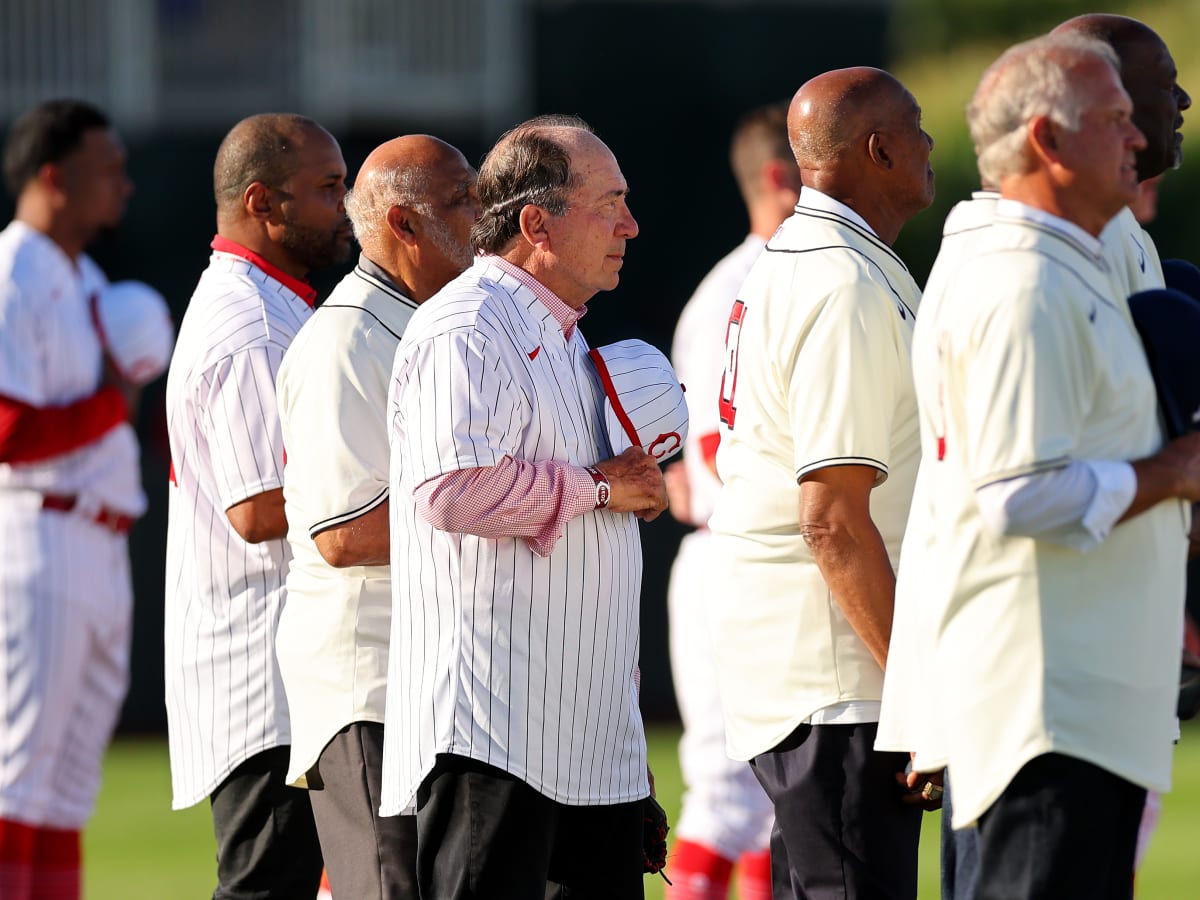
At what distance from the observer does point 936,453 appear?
3.63 metres

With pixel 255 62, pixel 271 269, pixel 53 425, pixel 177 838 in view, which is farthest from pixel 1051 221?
pixel 255 62

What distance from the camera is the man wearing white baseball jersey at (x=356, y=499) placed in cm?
448

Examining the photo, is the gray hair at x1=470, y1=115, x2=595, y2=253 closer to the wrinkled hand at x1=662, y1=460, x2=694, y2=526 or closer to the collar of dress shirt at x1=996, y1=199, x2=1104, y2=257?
the collar of dress shirt at x1=996, y1=199, x2=1104, y2=257

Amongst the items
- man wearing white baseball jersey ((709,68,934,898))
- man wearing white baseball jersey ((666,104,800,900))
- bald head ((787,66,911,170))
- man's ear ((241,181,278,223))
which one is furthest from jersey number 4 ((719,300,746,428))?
man wearing white baseball jersey ((666,104,800,900))

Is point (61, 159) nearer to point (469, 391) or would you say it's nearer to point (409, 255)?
point (409, 255)

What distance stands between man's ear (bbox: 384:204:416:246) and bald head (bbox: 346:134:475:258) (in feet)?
0.04

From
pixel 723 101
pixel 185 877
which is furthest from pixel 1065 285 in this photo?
pixel 723 101

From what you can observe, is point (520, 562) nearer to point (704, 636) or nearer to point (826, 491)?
point (826, 491)

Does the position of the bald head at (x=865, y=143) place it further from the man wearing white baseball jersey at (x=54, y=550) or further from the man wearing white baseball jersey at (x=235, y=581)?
the man wearing white baseball jersey at (x=54, y=550)

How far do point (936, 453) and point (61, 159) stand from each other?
4.71 meters

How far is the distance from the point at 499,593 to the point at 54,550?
3.40 meters

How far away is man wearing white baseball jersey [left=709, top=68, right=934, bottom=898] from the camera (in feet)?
13.5

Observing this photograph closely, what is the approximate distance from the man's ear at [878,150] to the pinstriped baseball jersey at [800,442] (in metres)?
0.14

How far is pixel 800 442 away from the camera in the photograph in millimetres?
4156
